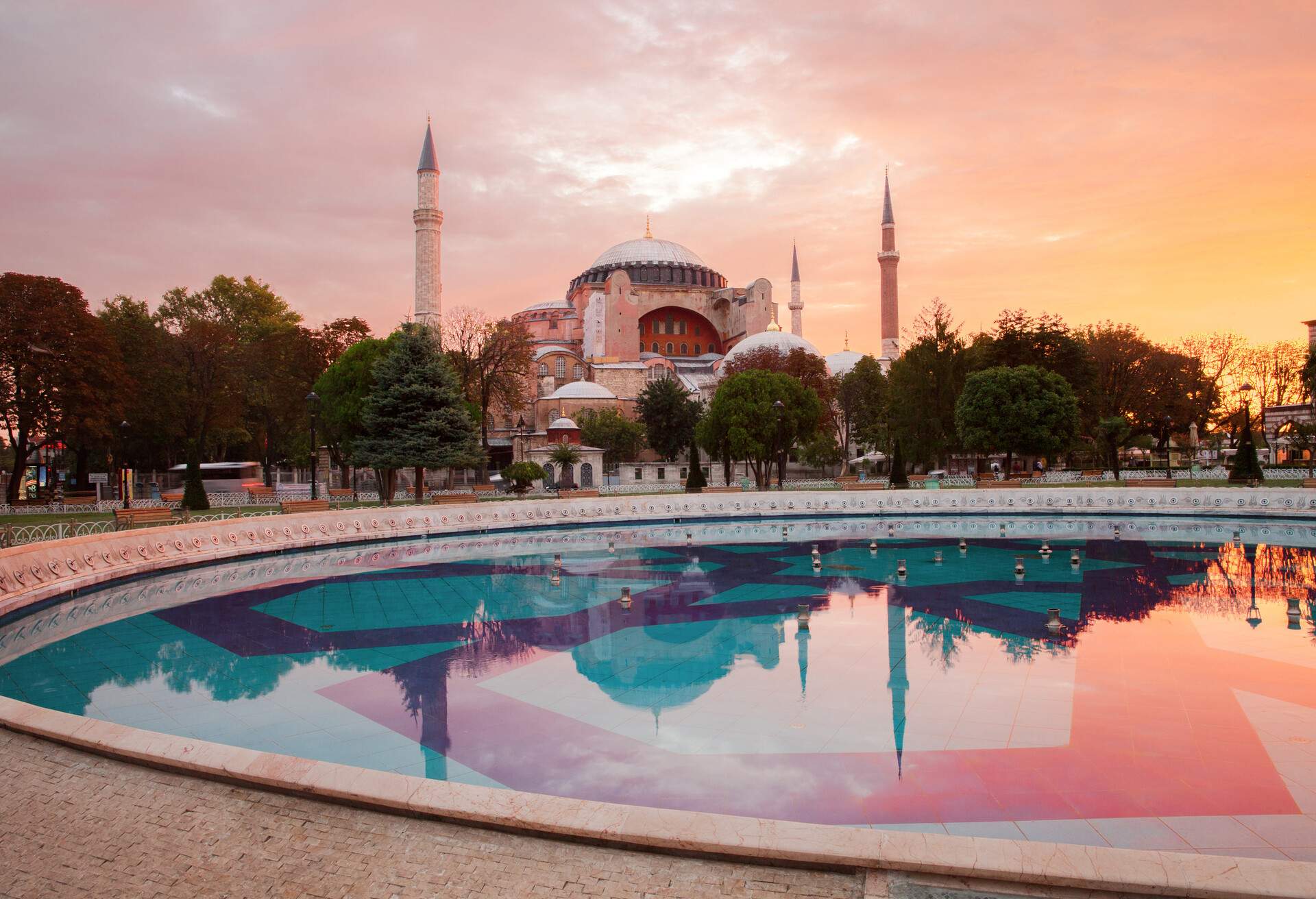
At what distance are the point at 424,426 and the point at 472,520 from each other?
7494mm

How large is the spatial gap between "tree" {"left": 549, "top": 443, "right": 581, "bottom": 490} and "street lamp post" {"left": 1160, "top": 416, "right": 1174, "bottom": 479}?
2330 cm

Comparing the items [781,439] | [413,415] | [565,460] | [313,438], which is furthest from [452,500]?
[781,439]

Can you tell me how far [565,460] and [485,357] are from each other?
5.63 m

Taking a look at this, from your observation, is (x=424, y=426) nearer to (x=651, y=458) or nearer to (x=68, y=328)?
(x=68, y=328)

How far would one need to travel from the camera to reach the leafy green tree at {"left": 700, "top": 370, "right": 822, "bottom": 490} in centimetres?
3519

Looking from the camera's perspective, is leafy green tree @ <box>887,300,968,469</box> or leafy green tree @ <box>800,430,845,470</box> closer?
leafy green tree @ <box>887,300,968,469</box>

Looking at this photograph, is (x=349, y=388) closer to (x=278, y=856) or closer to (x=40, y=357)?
(x=40, y=357)

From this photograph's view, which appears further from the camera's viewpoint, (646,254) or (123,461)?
(646,254)

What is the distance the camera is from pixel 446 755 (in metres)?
5.95

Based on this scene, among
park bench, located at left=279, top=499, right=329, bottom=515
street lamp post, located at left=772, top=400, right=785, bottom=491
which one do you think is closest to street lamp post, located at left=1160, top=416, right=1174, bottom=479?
street lamp post, located at left=772, top=400, right=785, bottom=491

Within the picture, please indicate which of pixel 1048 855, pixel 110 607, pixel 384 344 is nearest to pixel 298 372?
pixel 384 344

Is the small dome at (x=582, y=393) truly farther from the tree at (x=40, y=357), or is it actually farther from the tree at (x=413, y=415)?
the tree at (x=40, y=357)

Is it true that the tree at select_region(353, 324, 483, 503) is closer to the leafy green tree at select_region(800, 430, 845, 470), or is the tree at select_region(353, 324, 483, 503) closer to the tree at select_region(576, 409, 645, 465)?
the tree at select_region(576, 409, 645, 465)

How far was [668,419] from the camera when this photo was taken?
4653 cm
